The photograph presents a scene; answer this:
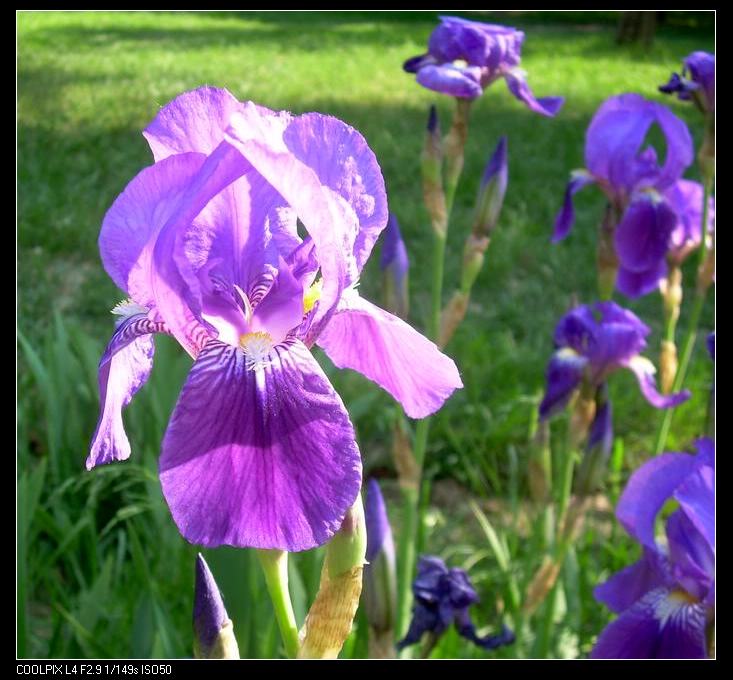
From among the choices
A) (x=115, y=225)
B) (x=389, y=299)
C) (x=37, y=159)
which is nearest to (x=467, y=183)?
(x=37, y=159)

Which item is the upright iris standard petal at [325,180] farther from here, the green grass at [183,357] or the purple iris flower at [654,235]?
the purple iris flower at [654,235]

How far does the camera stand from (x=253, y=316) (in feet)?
1.90

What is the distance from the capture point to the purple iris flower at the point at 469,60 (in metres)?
1.22

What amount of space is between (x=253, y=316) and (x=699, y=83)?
1083mm

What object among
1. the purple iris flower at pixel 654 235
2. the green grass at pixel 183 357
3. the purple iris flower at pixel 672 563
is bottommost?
the green grass at pixel 183 357

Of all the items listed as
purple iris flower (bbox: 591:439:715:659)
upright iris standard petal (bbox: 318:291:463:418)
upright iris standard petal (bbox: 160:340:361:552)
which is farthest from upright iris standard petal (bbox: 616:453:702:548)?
upright iris standard petal (bbox: 160:340:361:552)

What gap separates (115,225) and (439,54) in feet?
2.76

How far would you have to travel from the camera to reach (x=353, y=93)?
176 inches

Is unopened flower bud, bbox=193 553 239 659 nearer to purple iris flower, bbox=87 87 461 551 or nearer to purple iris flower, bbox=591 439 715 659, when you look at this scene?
purple iris flower, bbox=87 87 461 551

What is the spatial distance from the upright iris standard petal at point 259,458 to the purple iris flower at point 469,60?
79cm

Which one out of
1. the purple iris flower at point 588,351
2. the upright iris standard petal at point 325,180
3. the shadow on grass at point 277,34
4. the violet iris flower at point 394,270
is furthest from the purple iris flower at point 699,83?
the shadow on grass at point 277,34

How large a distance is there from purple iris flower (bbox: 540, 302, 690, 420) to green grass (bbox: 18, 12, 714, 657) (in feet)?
1.17

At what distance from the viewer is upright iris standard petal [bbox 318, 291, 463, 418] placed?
599mm

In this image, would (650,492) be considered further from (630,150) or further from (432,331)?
(630,150)
